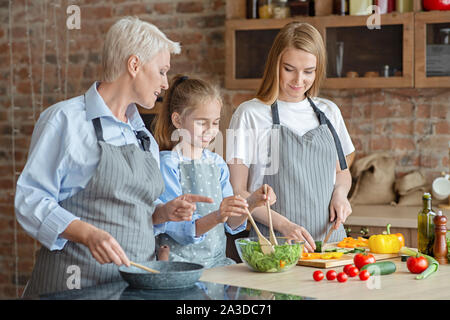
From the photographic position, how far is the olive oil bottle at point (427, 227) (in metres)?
2.25

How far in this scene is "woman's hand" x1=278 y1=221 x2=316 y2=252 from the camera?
7.33 feet

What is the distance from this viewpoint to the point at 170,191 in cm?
238

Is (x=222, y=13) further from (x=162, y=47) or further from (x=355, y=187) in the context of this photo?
(x=162, y=47)

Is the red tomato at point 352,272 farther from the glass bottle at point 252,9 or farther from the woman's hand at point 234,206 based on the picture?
the glass bottle at point 252,9

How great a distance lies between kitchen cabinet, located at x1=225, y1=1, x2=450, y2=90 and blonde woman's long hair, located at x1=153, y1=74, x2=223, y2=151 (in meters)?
1.49

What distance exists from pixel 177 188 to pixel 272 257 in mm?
551

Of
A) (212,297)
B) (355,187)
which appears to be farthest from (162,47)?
(355,187)

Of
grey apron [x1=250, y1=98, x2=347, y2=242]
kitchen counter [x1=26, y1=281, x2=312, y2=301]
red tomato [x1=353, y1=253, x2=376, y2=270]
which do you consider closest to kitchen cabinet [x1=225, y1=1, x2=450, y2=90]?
grey apron [x1=250, y1=98, x2=347, y2=242]

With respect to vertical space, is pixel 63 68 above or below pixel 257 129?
above

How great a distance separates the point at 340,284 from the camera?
72.7 inches

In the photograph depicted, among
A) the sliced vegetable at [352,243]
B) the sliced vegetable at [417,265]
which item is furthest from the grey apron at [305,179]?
the sliced vegetable at [417,265]

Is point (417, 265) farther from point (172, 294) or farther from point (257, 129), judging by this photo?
point (257, 129)

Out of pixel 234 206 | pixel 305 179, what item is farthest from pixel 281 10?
pixel 234 206

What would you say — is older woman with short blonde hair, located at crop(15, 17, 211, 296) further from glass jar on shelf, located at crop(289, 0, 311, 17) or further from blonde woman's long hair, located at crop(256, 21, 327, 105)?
glass jar on shelf, located at crop(289, 0, 311, 17)
